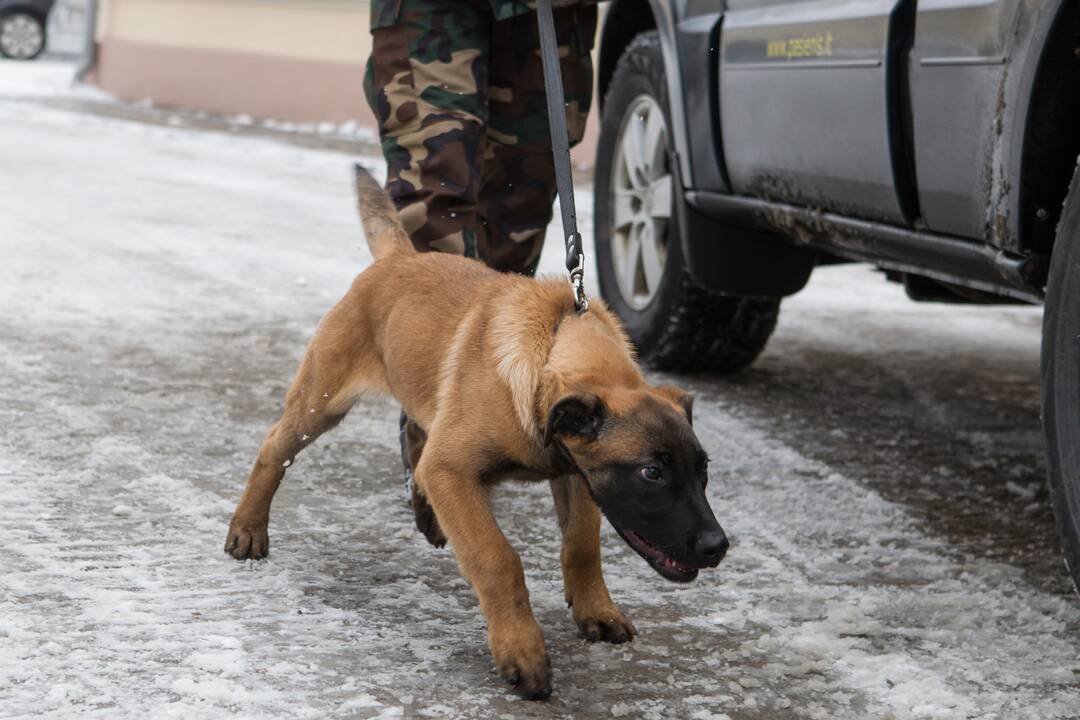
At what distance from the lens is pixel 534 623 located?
9.16ft

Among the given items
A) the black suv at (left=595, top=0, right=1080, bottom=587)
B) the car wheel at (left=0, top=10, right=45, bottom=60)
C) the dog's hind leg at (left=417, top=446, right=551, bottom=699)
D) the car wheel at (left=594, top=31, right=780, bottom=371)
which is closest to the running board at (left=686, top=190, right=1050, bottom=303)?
the black suv at (left=595, top=0, right=1080, bottom=587)

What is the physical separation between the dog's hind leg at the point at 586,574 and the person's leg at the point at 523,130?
1356 millimetres

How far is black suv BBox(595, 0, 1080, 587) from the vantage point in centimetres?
296

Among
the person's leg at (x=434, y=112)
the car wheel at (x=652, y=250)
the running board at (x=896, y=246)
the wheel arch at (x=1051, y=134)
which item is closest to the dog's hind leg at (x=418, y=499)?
the person's leg at (x=434, y=112)

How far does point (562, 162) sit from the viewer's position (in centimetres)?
328

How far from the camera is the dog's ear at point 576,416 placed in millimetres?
2617

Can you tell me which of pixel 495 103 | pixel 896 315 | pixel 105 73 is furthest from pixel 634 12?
pixel 105 73

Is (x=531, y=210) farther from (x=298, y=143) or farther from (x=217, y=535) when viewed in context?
(x=298, y=143)

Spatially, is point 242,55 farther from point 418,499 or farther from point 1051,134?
point 1051,134

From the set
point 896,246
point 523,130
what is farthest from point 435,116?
point 896,246

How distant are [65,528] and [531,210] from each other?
5.14ft

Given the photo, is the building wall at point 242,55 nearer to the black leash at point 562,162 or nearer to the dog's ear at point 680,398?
the black leash at point 562,162

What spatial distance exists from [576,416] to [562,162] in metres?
0.82

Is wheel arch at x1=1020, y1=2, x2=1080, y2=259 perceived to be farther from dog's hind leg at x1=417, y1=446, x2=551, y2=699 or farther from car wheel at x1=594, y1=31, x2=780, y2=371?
car wheel at x1=594, y1=31, x2=780, y2=371
